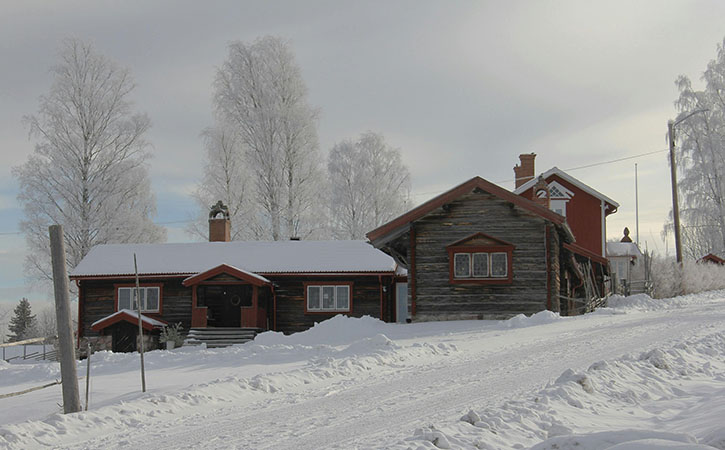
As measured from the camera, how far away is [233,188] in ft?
130

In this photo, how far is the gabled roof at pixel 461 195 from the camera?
23.4 metres

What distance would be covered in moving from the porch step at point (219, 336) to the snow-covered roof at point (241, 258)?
3088 mm

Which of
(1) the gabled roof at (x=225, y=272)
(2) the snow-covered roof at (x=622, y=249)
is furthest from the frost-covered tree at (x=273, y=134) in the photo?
(2) the snow-covered roof at (x=622, y=249)

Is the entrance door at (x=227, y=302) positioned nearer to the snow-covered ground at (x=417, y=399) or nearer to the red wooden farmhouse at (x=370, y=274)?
the red wooden farmhouse at (x=370, y=274)

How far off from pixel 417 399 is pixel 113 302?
76.2ft

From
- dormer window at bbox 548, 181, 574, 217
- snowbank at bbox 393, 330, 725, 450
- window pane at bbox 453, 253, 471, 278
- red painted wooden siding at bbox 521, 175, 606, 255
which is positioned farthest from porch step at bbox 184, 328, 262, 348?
dormer window at bbox 548, 181, 574, 217

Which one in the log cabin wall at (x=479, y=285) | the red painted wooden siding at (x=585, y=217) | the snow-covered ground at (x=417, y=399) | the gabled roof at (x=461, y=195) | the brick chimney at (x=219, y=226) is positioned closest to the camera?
the snow-covered ground at (x=417, y=399)

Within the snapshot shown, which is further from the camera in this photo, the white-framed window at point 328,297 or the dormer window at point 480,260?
the white-framed window at point 328,297

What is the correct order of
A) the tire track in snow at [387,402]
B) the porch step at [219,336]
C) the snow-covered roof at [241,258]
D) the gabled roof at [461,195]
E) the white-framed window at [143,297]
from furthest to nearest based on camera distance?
the white-framed window at [143,297] → the snow-covered roof at [241,258] → the porch step at [219,336] → the gabled roof at [461,195] → the tire track in snow at [387,402]

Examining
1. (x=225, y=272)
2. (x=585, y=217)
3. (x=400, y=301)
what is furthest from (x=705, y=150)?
(x=225, y=272)

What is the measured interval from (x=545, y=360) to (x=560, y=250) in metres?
14.7

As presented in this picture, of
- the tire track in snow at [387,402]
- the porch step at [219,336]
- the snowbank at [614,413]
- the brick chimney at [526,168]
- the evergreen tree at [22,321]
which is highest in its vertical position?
the brick chimney at [526,168]

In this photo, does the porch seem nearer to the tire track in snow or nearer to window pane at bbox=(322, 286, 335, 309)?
window pane at bbox=(322, 286, 335, 309)

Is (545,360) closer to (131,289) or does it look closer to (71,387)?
(71,387)
